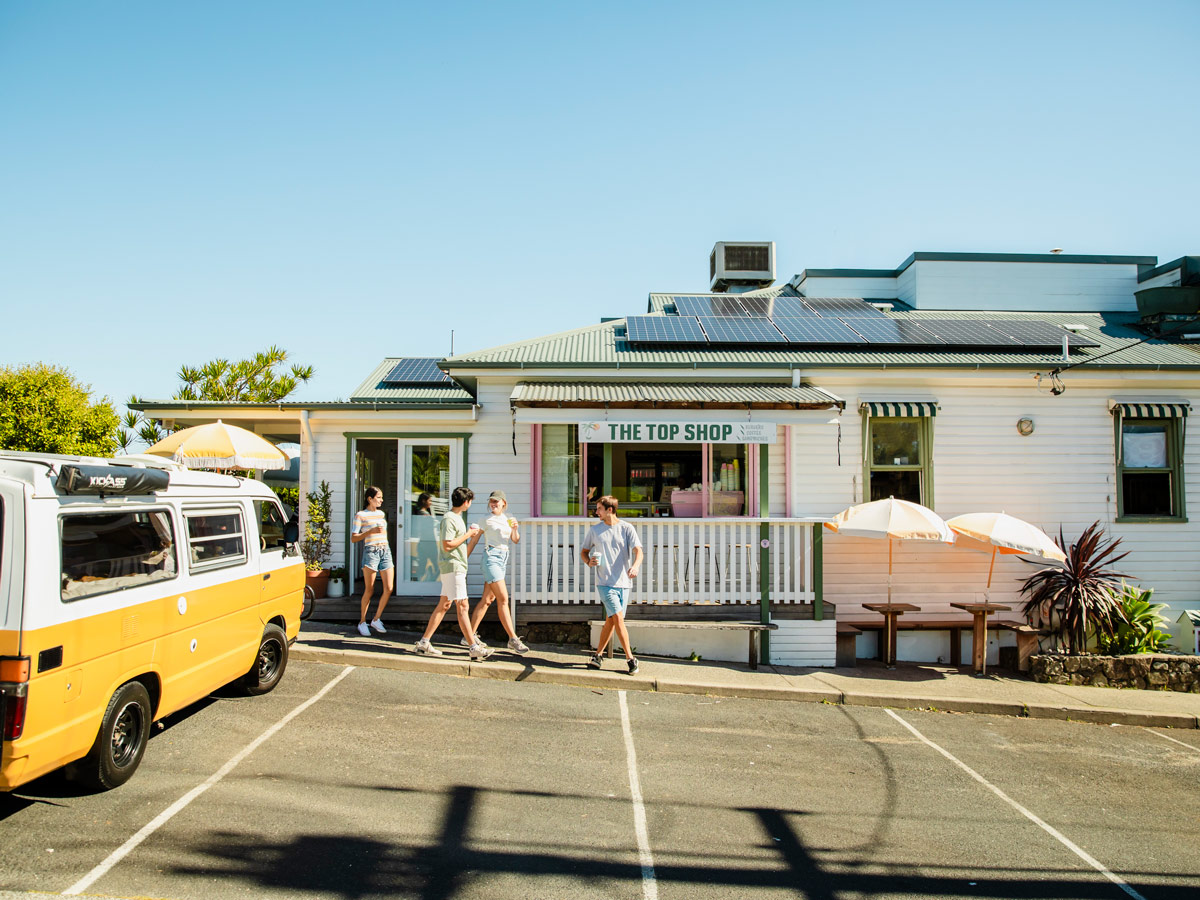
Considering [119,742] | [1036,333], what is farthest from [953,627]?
[119,742]

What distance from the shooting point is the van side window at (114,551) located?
420 cm

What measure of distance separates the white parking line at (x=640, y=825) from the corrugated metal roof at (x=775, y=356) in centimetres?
492

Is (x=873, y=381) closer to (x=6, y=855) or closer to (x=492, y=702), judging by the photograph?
(x=492, y=702)

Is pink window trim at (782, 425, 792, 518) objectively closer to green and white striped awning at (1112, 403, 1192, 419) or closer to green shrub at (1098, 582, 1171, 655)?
green shrub at (1098, 582, 1171, 655)

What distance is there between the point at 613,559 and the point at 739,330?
16.2 feet

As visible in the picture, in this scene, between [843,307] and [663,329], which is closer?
[663,329]

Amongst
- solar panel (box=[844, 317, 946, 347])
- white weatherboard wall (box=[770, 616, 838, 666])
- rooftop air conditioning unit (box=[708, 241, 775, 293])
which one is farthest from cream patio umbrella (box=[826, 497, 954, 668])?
rooftop air conditioning unit (box=[708, 241, 775, 293])

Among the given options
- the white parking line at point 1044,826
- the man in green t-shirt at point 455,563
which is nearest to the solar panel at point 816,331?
the man in green t-shirt at point 455,563

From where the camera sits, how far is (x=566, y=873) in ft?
13.5

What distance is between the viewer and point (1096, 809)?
18.0 feet

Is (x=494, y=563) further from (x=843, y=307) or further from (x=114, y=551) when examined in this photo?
(x=843, y=307)

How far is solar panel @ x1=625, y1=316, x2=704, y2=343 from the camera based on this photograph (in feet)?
35.9

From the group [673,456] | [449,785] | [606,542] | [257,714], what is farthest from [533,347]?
[449,785]

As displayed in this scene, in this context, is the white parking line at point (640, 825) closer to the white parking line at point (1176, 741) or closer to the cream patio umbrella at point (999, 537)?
the cream patio umbrella at point (999, 537)
